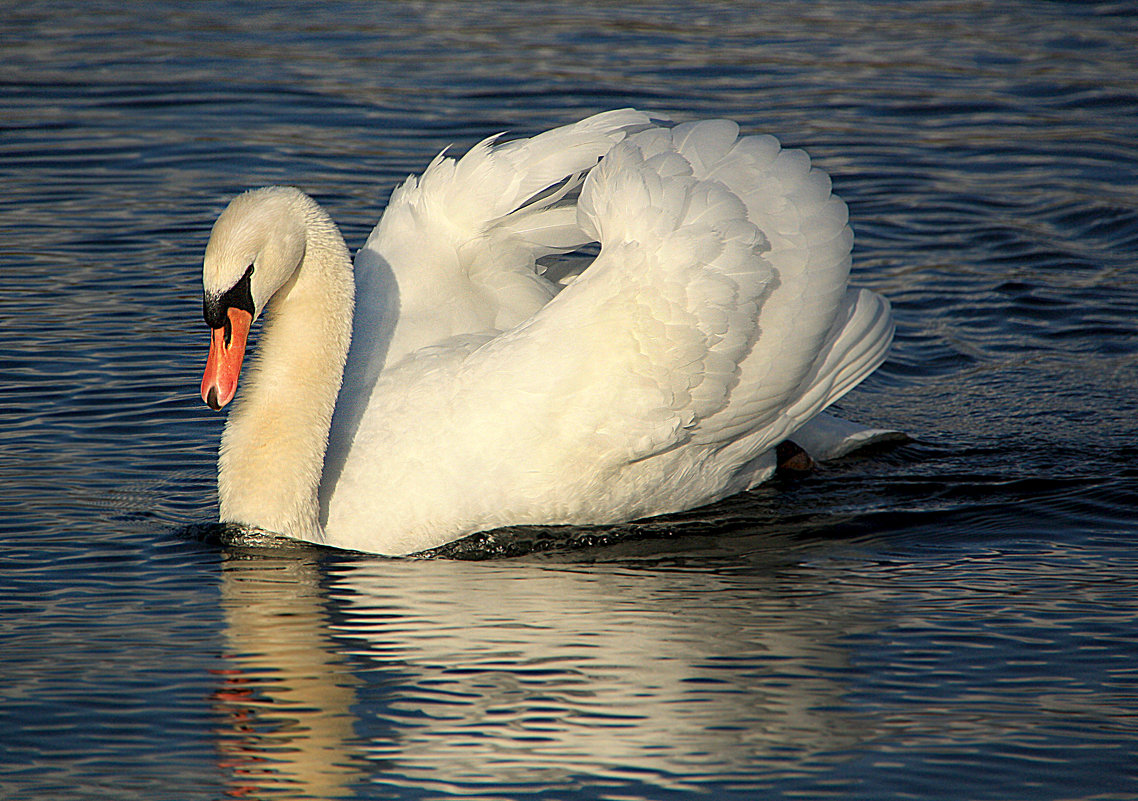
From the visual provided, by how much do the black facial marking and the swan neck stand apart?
38cm

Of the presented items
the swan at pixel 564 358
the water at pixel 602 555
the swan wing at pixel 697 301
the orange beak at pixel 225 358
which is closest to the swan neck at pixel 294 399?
the swan at pixel 564 358

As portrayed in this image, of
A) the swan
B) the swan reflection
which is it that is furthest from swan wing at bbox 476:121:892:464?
the swan reflection

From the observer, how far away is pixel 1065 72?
46.7 ft

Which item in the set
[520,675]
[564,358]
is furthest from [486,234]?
[520,675]

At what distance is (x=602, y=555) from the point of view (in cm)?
635

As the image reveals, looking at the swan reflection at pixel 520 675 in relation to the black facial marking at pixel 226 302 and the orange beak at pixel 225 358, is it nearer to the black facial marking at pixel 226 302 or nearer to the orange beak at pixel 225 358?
the orange beak at pixel 225 358

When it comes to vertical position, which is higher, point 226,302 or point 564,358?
point 226,302

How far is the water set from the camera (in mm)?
4652

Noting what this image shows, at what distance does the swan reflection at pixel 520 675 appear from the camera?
15.0 ft

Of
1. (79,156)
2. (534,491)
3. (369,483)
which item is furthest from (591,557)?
(79,156)

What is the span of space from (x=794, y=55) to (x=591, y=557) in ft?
31.2

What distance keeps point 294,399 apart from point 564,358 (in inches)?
42.5

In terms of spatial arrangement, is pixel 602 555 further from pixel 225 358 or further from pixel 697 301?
pixel 225 358

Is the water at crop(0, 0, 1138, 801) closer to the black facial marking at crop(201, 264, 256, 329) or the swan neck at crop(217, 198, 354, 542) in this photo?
the swan neck at crop(217, 198, 354, 542)
